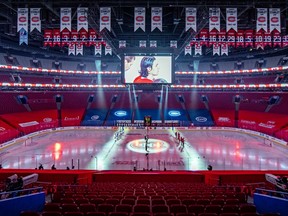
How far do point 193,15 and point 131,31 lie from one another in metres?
14.2

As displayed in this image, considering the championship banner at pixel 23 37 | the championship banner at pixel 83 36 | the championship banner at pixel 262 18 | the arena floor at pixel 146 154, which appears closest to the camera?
the championship banner at pixel 262 18

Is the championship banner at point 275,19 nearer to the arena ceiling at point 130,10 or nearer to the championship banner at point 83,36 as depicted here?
the arena ceiling at point 130,10

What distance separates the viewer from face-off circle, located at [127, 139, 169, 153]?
2500 centimetres

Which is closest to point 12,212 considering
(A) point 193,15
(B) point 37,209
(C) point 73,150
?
(B) point 37,209

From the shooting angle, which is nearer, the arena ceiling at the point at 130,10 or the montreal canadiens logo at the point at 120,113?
the arena ceiling at the point at 130,10

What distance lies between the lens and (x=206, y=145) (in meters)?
27.6

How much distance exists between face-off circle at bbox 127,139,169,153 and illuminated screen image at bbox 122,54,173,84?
760 cm

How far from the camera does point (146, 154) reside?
21.3 m

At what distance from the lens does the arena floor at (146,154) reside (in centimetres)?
1925

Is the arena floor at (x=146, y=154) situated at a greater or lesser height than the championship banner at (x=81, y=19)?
lesser

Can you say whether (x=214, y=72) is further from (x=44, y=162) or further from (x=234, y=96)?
(x=44, y=162)

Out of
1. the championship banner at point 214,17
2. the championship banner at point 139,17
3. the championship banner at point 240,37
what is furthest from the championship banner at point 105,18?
the championship banner at point 240,37

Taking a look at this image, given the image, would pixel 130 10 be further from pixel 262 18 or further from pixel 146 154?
pixel 146 154

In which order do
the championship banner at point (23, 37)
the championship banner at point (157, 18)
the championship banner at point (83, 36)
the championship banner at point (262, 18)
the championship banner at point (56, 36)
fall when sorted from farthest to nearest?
the championship banner at point (83, 36) < the championship banner at point (23, 37) < the championship banner at point (56, 36) < the championship banner at point (157, 18) < the championship banner at point (262, 18)
